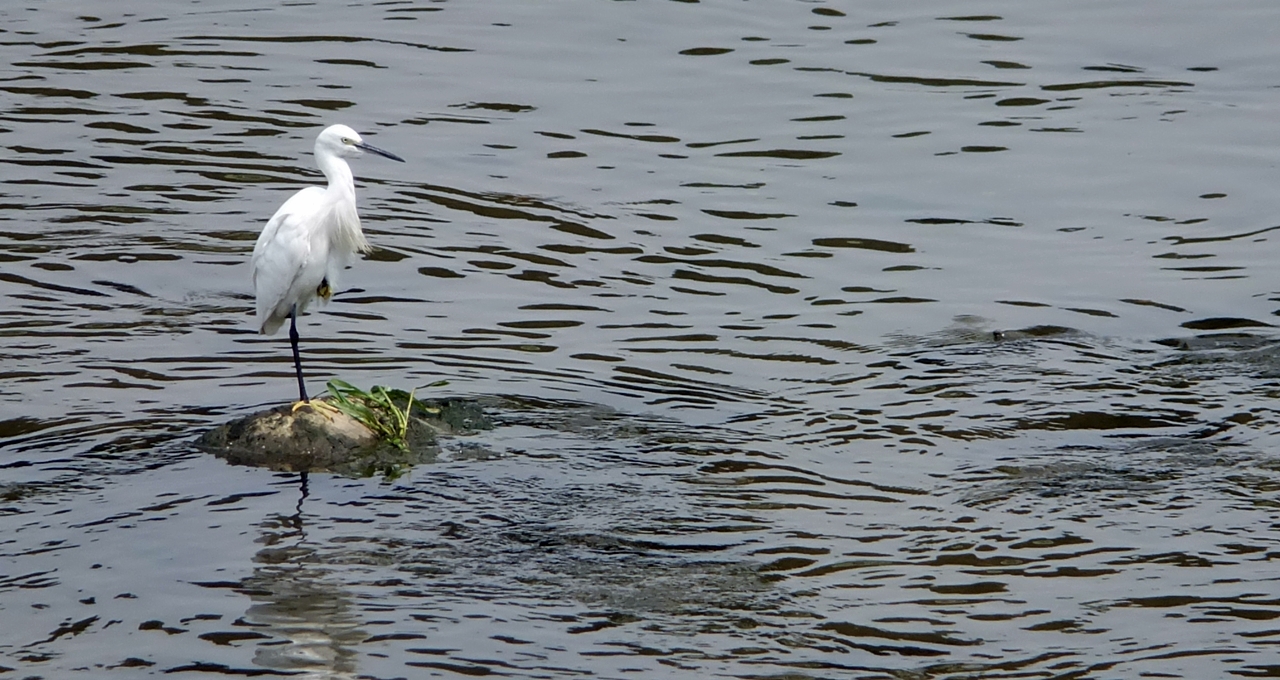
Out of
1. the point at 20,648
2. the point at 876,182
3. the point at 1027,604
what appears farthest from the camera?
the point at 876,182

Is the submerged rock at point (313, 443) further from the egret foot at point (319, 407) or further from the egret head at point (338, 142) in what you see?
the egret head at point (338, 142)

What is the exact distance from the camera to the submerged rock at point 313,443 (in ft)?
21.4

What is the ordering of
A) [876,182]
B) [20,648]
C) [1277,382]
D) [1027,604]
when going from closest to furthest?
[20,648]
[1027,604]
[1277,382]
[876,182]

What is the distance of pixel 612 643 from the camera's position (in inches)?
197

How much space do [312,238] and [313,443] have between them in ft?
2.88

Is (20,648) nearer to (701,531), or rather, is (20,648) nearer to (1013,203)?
(701,531)

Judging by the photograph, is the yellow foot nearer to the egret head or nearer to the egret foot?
the egret foot

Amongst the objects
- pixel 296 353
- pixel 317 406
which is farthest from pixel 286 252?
pixel 317 406

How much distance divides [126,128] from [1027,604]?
7.81 meters

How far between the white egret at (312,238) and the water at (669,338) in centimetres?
58

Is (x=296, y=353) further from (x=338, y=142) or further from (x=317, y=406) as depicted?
(x=338, y=142)

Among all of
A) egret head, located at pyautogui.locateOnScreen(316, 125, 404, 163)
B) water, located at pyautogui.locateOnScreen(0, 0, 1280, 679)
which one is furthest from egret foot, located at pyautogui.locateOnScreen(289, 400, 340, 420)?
egret head, located at pyautogui.locateOnScreen(316, 125, 404, 163)

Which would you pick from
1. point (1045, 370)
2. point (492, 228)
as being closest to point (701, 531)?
point (1045, 370)

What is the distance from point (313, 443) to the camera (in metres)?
6.56
